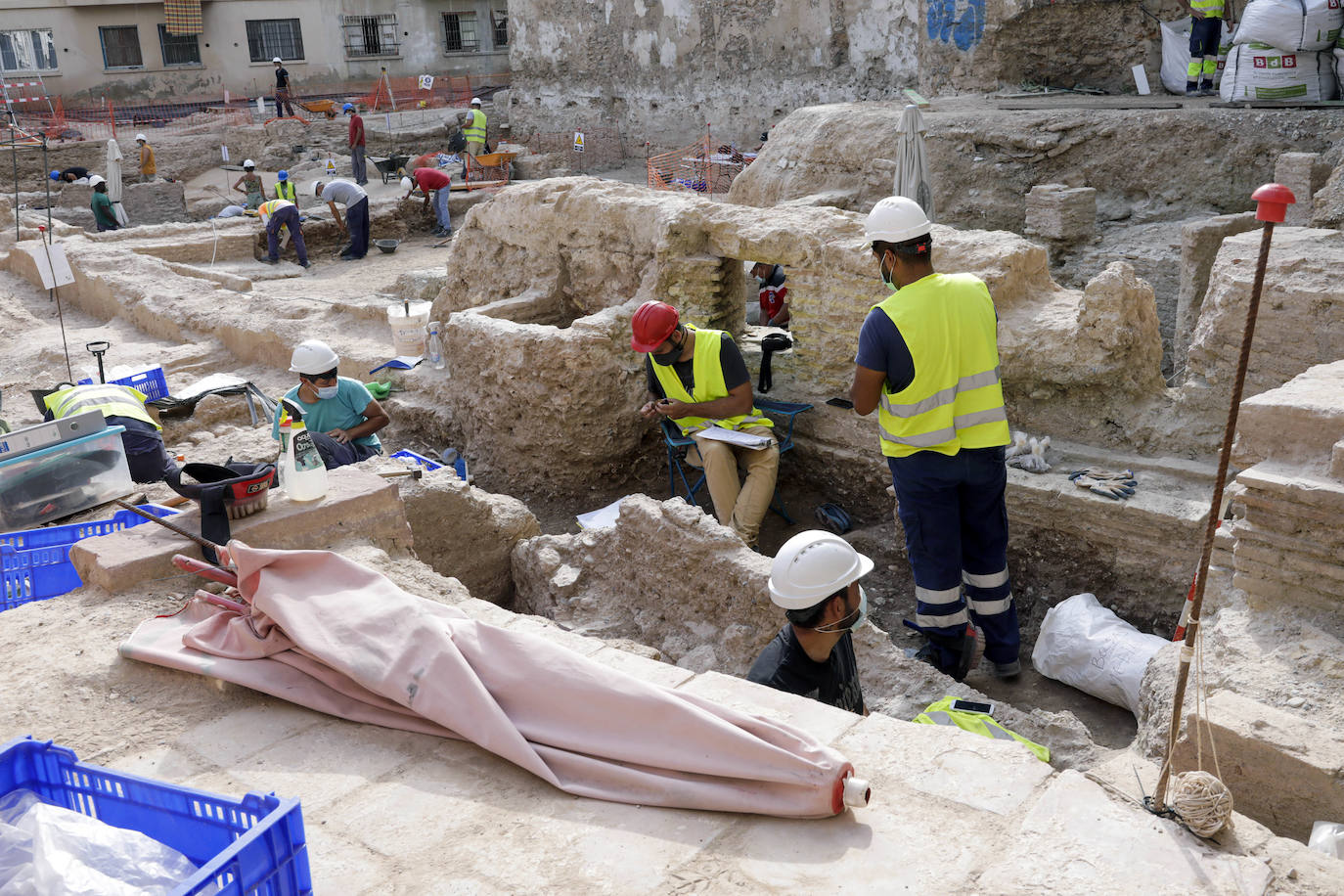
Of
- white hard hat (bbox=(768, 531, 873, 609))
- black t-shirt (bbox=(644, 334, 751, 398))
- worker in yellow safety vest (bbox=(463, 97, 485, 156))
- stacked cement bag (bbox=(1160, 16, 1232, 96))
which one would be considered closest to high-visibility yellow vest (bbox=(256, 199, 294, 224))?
worker in yellow safety vest (bbox=(463, 97, 485, 156))

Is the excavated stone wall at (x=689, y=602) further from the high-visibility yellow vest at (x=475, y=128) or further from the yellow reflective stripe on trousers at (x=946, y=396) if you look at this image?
the high-visibility yellow vest at (x=475, y=128)

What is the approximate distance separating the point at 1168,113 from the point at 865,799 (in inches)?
438

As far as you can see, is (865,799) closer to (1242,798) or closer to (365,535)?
(1242,798)

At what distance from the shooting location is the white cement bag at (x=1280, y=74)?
37.1 feet

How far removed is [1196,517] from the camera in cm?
536

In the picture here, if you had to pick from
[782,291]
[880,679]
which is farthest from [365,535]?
Answer: [782,291]

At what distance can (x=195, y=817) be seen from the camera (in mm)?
1982

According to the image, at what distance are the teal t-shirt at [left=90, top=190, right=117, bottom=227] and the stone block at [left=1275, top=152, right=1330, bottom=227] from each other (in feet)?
52.7

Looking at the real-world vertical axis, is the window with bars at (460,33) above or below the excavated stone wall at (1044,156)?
above

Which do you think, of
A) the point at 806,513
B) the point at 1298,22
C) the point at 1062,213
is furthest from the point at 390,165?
the point at 806,513

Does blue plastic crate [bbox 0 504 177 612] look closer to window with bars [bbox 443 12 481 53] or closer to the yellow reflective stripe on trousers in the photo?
the yellow reflective stripe on trousers

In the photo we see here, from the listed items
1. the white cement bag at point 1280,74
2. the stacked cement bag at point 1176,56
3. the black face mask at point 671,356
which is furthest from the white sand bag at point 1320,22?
the black face mask at point 671,356

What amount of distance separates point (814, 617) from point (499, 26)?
31.3 meters

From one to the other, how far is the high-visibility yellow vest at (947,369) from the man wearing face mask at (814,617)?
1.36m
